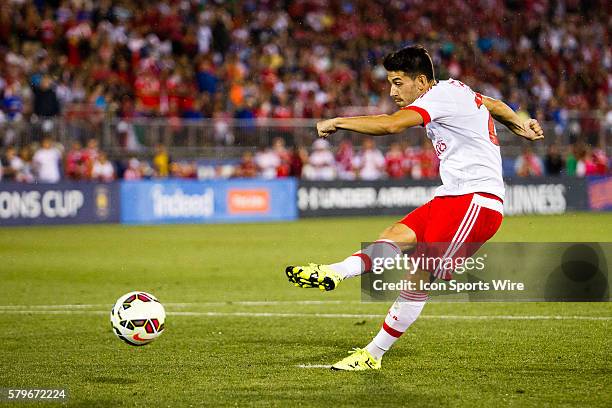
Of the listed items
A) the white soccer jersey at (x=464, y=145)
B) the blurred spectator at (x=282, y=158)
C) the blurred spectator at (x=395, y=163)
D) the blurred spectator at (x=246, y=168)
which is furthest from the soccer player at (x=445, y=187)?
the blurred spectator at (x=395, y=163)

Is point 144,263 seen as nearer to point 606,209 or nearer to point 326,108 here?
point 326,108

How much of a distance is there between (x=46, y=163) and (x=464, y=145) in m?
17.7

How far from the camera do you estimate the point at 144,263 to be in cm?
1622

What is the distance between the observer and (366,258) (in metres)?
7.50

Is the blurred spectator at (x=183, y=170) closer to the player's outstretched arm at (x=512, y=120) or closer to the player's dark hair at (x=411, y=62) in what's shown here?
the player's outstretched arm at (x=512, y=120)

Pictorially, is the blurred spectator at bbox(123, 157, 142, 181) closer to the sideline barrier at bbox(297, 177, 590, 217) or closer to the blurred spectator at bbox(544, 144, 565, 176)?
the sideline barrier at bbox(297, 177, 590, 217)

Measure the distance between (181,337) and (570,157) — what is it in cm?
2357

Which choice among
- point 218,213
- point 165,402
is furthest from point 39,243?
point 165,402

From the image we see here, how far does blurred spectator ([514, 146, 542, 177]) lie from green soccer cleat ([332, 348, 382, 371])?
23273 mm

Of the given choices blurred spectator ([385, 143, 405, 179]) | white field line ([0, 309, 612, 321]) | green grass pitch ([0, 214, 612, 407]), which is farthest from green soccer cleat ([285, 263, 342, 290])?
blurred spectator ([385, 143, 405, 179])

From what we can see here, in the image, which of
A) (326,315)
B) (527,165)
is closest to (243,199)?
(527,165)

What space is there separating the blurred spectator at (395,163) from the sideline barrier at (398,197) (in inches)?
23.7

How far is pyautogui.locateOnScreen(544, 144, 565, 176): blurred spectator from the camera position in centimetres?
3083

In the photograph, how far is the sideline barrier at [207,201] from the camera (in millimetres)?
25125
